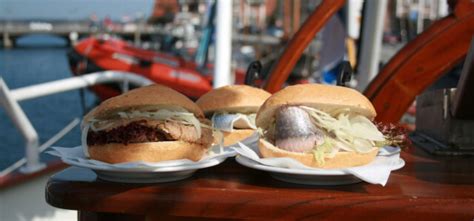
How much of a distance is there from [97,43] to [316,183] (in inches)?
397

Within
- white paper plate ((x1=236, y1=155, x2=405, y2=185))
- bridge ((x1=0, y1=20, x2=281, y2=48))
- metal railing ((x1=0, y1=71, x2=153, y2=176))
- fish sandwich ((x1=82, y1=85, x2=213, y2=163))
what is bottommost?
bridge ((x1=0, y1=20, x2=281, y2=48))

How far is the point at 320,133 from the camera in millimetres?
1539

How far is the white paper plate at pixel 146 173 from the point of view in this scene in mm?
1439

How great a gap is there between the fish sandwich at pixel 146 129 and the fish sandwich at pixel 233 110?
33cm

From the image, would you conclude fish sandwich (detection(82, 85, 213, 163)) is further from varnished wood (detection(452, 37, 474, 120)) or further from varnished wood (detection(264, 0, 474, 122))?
varnished wood (detection(264, 0, 474, 122))

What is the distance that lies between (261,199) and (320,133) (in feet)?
1.03

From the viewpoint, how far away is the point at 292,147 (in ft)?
4.95

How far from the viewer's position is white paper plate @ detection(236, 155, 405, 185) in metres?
1.39

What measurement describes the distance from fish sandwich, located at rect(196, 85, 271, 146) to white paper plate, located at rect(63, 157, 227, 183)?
20.1 inches

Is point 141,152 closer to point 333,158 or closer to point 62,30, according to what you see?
point 333,158

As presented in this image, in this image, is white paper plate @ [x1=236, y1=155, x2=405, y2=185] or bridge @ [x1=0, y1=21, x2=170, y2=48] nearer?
white paper plate @ [x1=236, y1=155, x2=405, y2=185]

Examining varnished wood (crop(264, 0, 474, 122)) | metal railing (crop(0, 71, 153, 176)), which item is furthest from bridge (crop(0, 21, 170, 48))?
varnished wood (crop(264, 0, 474, 122))

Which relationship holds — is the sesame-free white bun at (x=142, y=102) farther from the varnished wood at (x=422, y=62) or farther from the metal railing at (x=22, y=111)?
the metal railing at (x=22, y=111)

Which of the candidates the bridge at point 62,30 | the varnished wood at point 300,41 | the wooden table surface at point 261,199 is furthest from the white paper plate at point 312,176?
the bridge at point 62,30
